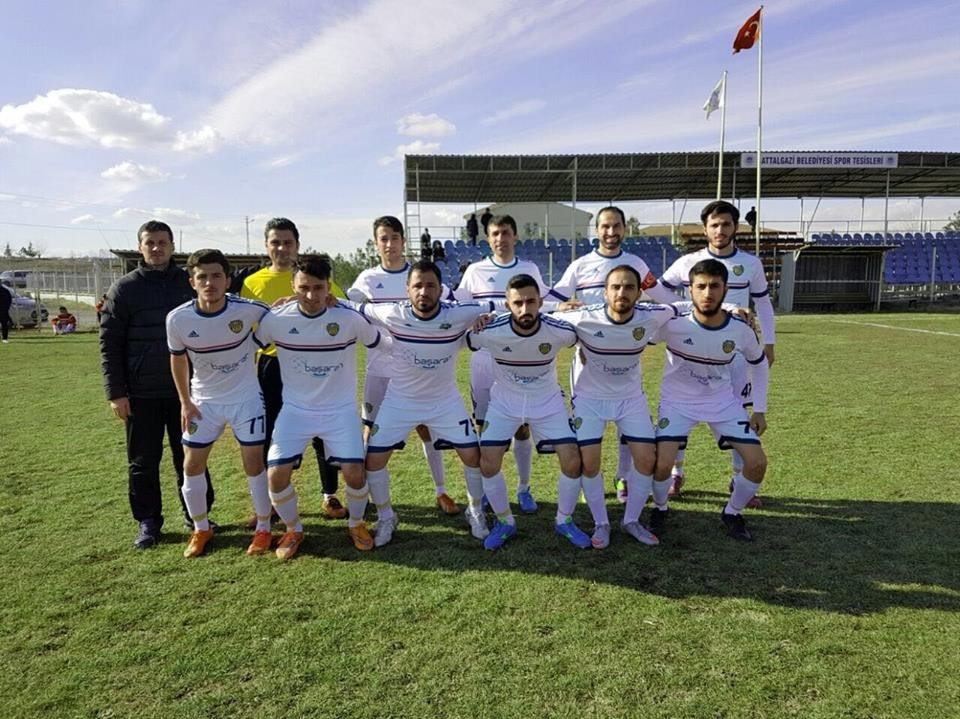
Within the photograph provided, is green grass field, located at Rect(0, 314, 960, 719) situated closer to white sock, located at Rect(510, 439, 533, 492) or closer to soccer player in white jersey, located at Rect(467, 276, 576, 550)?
white sock, located at Rect(510, 439, 533, 492)

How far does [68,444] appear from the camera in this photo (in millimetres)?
6922

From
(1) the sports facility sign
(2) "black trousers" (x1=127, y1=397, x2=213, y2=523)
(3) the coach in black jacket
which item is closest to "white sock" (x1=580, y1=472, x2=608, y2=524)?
(2) "black trousers" (x1=127, y1=397, x2=213, y2=523)

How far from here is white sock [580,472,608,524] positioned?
4223 mm

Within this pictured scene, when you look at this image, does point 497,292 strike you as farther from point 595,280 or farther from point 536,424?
point 536,424

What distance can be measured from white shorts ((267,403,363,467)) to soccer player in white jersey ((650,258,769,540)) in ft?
7.16

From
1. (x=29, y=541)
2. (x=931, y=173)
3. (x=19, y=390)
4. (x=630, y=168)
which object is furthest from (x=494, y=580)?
(x=931, y=173)

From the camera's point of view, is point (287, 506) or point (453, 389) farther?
point (453, 389)

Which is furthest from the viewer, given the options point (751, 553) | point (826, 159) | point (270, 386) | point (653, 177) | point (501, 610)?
point (653, 177)

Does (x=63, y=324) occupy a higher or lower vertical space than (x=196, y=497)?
higher

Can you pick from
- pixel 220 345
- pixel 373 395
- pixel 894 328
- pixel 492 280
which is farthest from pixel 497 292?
pixel 894 328

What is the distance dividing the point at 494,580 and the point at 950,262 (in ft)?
130

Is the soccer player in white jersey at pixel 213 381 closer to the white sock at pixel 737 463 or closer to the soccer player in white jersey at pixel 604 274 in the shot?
the soccer player in white jersey at pixel 604 274

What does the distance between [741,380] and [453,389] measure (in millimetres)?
2264

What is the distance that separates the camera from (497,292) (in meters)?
5.23
